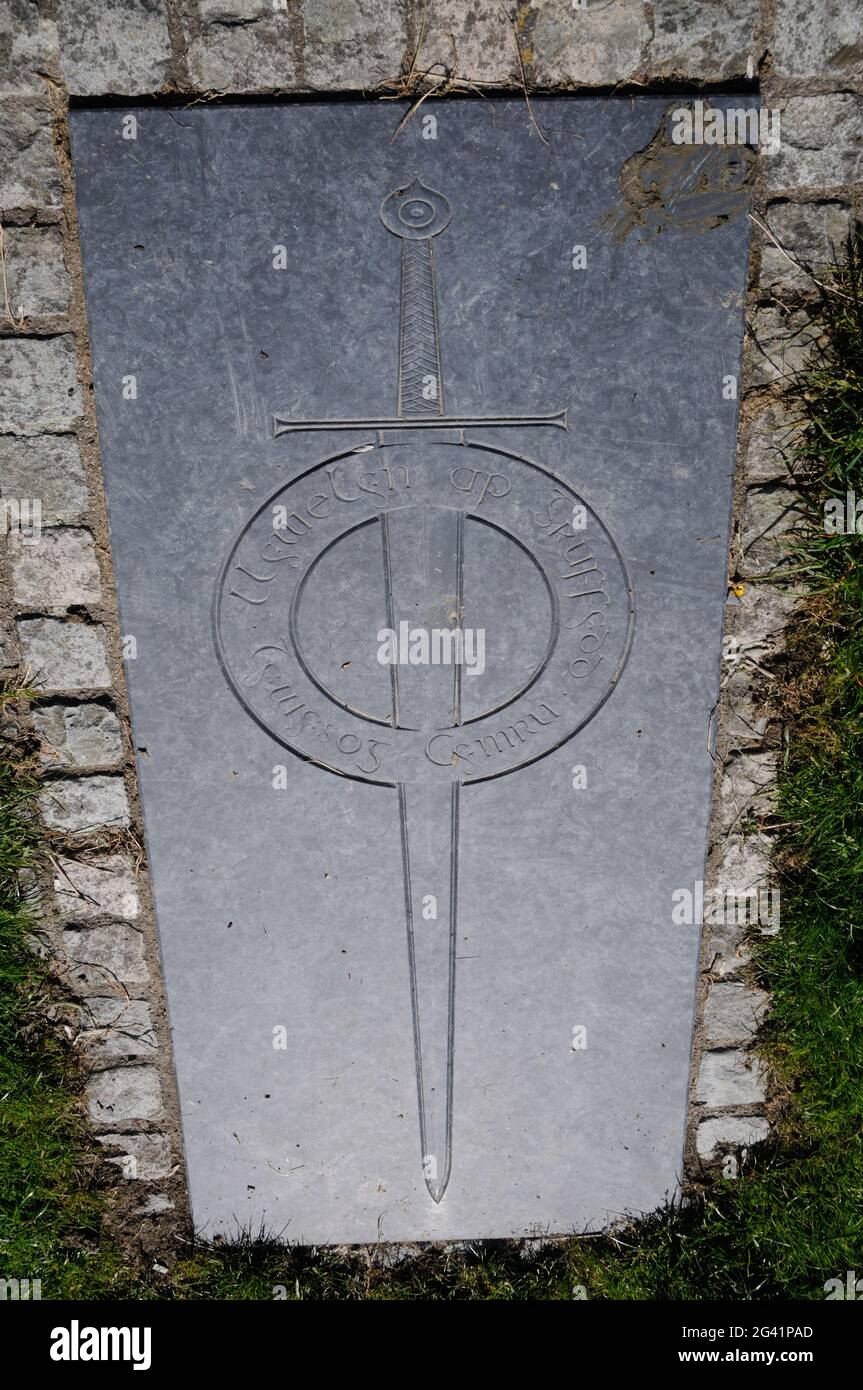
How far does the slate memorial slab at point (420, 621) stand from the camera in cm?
215

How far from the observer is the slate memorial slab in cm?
215

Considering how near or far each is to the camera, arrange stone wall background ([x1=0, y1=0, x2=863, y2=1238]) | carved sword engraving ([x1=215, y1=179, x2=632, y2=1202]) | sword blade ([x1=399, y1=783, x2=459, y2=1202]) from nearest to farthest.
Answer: stone wall background ([x1=0, y1=0, x2=863, y2=1238]) < carved sword engraving ([x1=215, y1=179, x2=632, y2=1202]) < sword blade ([x1=399, y1=783, x2=459, y2=1202])

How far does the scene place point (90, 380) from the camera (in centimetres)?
226

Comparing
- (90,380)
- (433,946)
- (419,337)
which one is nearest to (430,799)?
(433,946)

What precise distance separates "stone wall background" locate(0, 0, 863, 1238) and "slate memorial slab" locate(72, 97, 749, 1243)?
94 mm

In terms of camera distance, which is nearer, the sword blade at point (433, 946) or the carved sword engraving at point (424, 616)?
the carved sword engraving at point (424, 616)

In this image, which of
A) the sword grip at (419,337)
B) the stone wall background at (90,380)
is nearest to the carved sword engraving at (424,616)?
the sword grip at (419,337)

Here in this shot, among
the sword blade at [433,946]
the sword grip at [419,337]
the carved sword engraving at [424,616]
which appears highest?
the sword grip at [419,337]

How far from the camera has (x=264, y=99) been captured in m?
2.13

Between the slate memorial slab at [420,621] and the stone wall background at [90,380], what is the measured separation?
94mm

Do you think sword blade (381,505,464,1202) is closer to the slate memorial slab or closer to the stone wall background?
the slate memorial slab

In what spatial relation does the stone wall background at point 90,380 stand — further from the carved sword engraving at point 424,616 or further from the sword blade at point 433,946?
the sword blade at point 433,946

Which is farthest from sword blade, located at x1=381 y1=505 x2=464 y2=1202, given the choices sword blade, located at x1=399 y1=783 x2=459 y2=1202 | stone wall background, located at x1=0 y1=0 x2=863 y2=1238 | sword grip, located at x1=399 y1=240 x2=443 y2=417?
stone wall background, located at x1=0 y1=0 x2=863 y2=1238
